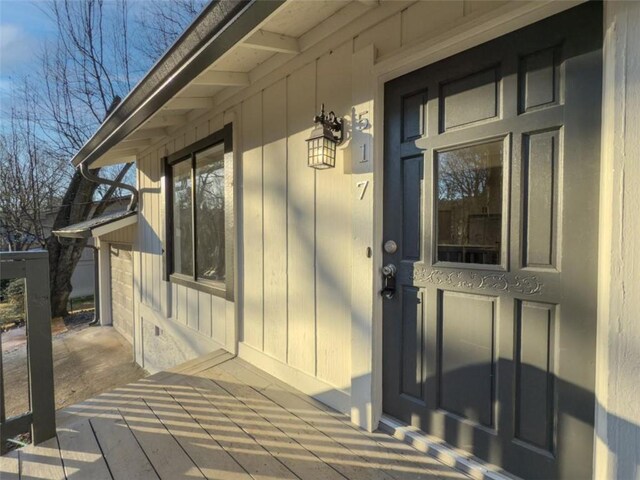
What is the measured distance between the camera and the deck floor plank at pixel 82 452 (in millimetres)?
1399

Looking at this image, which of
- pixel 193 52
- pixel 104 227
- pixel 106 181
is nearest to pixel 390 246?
pixel 193 52

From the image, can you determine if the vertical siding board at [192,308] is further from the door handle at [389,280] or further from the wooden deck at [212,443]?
the door handle at [389,280]

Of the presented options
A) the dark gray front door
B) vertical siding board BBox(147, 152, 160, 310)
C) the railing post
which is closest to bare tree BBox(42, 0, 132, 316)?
vertical siding board BBox(147, 152, 160, 310)

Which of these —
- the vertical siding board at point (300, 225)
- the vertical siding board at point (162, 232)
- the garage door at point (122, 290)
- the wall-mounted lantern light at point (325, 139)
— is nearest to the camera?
the wall-mounted lantern light at point (325, 139)

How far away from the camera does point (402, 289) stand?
5.39 feet

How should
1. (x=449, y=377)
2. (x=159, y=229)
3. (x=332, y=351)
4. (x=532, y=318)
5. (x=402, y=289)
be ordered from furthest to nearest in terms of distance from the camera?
(x=159, y=229)
(x=332, y=351)
(x=402, y=289)
(x=449, y=377)
(x=532, y=318)

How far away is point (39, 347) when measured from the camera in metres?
1.58

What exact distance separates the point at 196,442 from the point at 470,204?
5.96ft

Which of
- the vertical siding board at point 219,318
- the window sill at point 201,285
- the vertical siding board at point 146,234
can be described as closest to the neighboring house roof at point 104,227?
the vertical siding board at point 146,234

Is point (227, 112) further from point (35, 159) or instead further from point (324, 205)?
point (35, 159)

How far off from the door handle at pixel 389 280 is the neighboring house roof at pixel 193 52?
128cm

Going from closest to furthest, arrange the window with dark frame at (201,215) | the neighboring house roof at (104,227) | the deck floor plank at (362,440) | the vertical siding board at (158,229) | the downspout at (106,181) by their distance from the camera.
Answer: the deck floor plank at (362,440)
the window with dark frame at (201,215)
the downspout at (106,181)
the vertical siding board at (158,229)
the neighboring house roof at (104,227)

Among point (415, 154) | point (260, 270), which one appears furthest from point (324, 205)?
point (260, 270)

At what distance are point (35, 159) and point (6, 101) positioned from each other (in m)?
1.75
